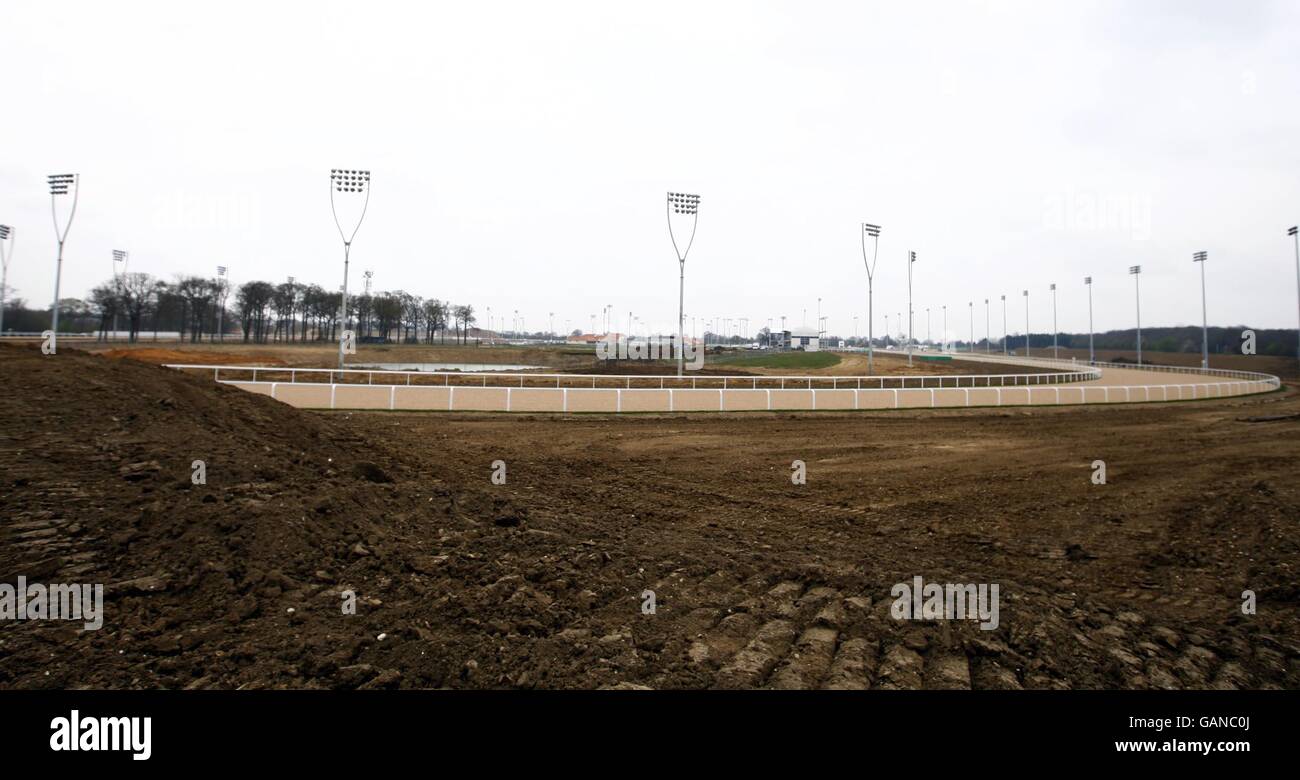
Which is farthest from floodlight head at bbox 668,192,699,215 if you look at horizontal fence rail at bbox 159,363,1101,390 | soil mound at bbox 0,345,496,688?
soil mound at bbox 0,345,496,688

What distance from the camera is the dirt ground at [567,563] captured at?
4.43 m

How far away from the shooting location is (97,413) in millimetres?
8734

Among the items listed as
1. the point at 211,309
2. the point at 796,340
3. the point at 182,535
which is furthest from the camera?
the point at 796,340

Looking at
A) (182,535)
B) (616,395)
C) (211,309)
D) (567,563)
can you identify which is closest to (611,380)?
(616,395)

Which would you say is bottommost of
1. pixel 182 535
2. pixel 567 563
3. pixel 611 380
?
pixel 567 563

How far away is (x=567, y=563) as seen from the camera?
6574mm

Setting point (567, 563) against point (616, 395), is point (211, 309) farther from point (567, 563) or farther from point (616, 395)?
point (567, 563)

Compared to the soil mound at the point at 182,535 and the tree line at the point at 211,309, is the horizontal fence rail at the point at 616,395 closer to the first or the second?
the soil mound at the point at 182,535

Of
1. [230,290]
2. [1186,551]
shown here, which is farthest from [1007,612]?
[230,290]

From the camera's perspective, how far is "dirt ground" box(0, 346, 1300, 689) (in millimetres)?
4426

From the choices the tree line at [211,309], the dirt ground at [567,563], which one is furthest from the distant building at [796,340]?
the dirt ground at [567,563]

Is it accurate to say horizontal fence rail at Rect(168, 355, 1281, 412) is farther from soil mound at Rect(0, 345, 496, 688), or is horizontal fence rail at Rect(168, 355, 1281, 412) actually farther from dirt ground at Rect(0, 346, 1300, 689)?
soil mound at Rect(0, 345, 496, 688)
